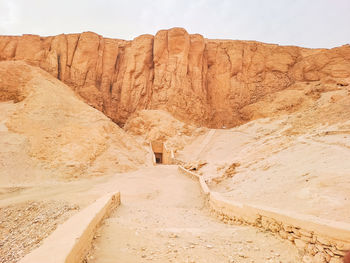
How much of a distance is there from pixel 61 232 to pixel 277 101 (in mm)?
33391

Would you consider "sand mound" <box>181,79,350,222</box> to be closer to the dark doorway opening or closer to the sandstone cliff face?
the dark doorway opening

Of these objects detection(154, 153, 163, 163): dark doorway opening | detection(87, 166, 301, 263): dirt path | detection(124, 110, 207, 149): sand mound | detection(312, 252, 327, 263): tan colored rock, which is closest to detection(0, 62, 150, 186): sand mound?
detection(124, 110, 207, 149): sand mound

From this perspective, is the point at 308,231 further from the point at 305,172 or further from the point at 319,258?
the point at 305,172

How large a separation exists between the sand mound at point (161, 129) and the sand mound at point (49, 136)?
248 inches

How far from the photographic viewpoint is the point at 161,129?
27453 mm

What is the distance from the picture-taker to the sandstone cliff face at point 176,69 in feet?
107

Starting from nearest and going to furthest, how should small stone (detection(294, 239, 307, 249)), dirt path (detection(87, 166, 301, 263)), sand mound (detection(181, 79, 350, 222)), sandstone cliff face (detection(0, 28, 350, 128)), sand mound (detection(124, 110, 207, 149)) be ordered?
1. dirt path (detection(87, 166, 301, 263))
2. small stone (detection(294, 239, 307, 249))
3. sand mound (detection(181, 79, 350, 222))
4. sand mound (detection(124, 110, 207, 149))
5. sandstone cliff face (detection(0, 28, 350, 128))

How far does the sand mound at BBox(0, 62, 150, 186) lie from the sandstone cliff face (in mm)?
12122

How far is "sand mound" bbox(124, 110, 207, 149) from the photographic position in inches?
1049

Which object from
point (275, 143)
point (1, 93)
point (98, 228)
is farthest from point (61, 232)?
point (1, 93)

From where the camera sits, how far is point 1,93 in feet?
60.1

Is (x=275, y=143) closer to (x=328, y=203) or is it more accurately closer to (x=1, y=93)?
(x=328, y=203)

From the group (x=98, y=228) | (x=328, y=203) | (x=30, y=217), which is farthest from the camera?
(x=30, y=217)

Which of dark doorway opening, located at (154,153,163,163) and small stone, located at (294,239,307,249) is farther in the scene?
dark doorway opening, located at (154,153,163,163)
